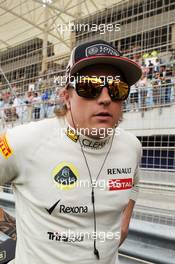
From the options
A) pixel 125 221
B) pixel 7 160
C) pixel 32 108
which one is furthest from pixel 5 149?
pixel 32 108

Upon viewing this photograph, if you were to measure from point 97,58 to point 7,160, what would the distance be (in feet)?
1.59

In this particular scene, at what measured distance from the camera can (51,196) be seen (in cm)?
131

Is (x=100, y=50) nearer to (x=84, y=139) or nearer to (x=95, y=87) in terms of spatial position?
(x=95, y=87)

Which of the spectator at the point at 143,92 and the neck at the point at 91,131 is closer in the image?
the neck at the point at 91,131

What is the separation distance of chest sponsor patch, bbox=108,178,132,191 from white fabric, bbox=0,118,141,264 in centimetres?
1

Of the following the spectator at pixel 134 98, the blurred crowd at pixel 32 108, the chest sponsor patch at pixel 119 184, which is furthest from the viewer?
the blurred crowd at pixel 32 108

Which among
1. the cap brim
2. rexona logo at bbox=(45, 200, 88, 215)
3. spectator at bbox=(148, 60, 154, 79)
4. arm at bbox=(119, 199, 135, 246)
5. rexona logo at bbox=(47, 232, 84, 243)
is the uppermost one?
spectator at bbox=(148, 60, 154, 79)

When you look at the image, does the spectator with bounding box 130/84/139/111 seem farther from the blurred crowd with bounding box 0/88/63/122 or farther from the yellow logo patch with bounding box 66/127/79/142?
the yellow logo patch with bounding box 66/127/79/142

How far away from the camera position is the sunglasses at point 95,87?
1344 mm

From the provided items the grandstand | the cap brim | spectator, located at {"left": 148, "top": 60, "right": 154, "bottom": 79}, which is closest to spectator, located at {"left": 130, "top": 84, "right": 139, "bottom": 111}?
the grandstand

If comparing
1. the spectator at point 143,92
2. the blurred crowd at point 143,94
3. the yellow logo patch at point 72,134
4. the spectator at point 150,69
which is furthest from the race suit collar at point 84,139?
the spectator at point 150,69

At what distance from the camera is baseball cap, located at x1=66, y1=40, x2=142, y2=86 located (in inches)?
52.9

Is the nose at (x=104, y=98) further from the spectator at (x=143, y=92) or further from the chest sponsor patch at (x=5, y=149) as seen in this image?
the spectator at (x=143, y=92)

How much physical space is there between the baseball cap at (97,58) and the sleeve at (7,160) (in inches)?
13.3
